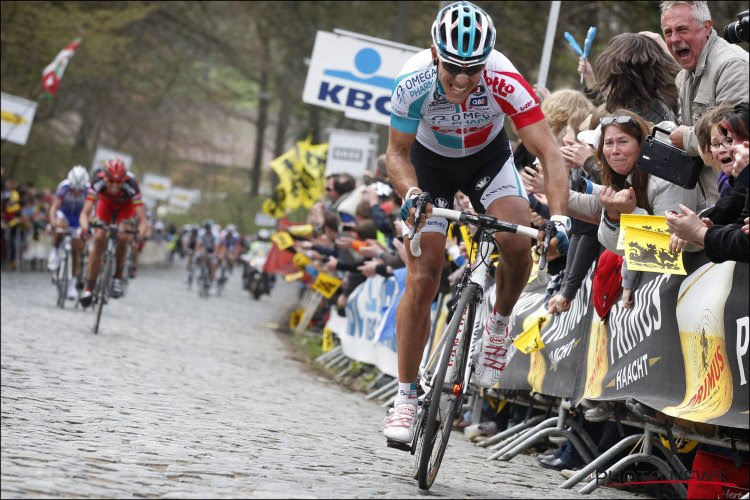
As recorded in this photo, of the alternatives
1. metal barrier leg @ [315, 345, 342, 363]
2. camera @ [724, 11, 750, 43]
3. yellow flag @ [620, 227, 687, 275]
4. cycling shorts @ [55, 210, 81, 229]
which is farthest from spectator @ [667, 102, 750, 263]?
cycling shorts @ [55, 210, 81, 229]

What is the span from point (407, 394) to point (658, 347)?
1.26m

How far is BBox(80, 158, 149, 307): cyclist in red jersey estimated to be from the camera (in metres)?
15.7

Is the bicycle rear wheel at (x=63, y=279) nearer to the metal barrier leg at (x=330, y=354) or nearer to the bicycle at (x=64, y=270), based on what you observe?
the bicycle at (x=64, y=270)

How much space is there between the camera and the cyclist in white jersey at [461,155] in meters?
5.88

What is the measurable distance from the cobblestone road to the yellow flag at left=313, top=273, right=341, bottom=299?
92cm

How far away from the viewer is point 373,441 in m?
8.02

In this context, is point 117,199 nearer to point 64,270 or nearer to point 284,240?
point 284,240

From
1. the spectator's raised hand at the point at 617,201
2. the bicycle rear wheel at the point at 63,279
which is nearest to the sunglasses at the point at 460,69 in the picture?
the spectator's raised hand at the point at 617,201

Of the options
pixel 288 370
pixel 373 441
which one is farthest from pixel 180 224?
pixel 373 441

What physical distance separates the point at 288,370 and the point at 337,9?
15198 millimetres

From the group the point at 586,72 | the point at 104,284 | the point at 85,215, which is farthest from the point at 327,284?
the point at 586,72

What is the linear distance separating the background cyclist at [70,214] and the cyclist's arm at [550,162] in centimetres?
1378

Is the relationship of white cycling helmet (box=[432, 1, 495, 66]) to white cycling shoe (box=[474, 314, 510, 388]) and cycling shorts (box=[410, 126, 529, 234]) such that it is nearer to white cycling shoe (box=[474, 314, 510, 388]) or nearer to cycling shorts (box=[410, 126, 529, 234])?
cycling shorts (box=[410, 126, 529, 234])

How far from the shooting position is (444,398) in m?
5.86
